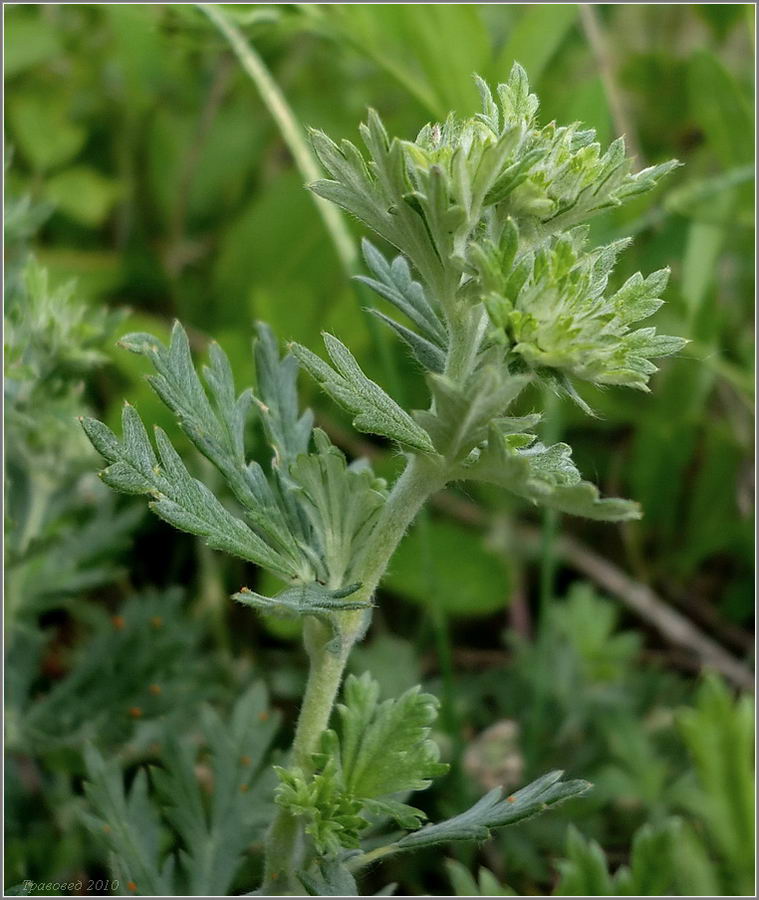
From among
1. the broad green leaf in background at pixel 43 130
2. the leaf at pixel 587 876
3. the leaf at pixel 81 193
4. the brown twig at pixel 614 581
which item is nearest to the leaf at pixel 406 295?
the leaf at pixel 587 876

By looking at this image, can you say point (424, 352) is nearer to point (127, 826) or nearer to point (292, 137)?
point (127, 826)

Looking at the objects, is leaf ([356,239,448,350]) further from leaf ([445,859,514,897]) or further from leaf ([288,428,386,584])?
leaf ([445,859,514,897])

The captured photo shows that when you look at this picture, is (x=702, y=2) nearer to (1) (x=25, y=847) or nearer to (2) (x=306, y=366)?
(2) (x=306, y=366)

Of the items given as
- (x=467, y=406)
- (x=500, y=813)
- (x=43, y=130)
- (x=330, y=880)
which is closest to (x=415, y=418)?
(x=467, y=406)

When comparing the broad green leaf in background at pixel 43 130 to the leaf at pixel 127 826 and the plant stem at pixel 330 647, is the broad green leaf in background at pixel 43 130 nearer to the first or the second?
the leaf at pixel 127 826

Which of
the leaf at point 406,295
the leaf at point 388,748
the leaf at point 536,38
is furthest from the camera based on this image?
the leaf at point 536,38

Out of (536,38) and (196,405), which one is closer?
(196,405)

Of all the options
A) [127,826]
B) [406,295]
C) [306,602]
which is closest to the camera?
[306,602]

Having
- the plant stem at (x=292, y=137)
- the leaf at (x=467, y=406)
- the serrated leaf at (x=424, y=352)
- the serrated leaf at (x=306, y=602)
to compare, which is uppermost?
the plant stem at (x=292, y=137)
